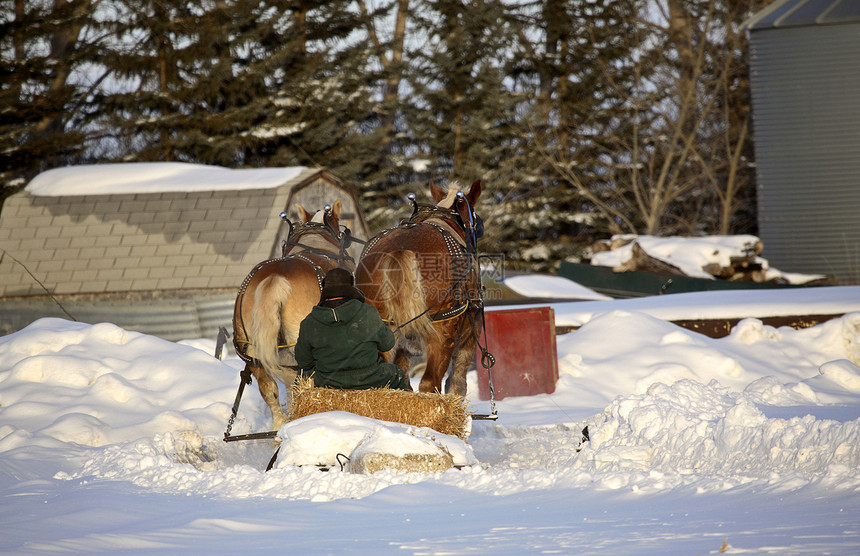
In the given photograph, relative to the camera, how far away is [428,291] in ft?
21.7

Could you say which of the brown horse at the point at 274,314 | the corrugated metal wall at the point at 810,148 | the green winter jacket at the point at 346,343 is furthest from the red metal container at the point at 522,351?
the corrugated metal wall at the point at 810,148

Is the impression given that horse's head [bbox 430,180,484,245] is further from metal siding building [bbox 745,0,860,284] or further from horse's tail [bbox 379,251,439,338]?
metal siding building [bbox 745,0,860,284]

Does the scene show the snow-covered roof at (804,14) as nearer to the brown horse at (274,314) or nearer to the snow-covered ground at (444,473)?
the snow-covered ground at (444,473)

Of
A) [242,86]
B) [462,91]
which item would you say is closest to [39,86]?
[242,86]

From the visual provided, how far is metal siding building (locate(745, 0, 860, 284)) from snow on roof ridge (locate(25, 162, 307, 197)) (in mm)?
10701

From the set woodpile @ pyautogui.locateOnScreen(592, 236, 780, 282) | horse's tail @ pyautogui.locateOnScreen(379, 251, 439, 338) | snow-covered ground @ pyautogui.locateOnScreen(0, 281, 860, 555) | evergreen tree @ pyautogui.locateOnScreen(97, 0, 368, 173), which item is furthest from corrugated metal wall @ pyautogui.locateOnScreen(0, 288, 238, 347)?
evergreen tree @ pyautogui.locateOnScreen(97, 0, 368, 173)

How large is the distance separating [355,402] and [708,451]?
2209mm

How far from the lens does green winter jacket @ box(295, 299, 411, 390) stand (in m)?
5.41

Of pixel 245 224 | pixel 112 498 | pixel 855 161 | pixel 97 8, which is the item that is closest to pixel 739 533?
pixel 112 498

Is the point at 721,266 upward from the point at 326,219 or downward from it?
downward

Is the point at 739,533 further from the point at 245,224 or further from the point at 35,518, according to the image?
the point at 245,224

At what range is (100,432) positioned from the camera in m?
6.93

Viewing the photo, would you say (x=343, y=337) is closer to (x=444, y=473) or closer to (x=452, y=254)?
(x=444, y=473)

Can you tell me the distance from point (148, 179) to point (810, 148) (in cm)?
1376
